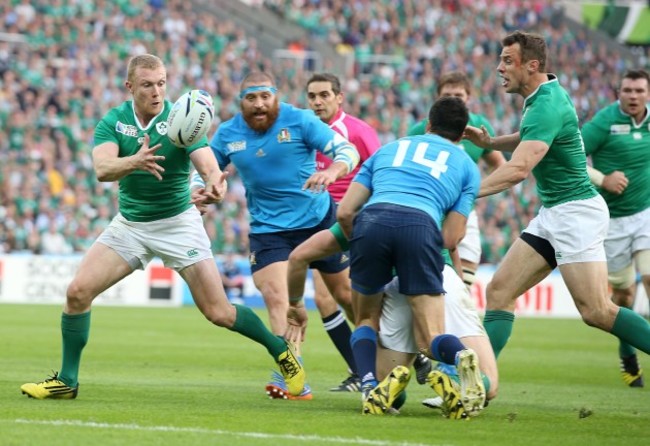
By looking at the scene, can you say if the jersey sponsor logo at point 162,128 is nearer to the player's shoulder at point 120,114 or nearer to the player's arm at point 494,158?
the player's shoulder at point 120,114

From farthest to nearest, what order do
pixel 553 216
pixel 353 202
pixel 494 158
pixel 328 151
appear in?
pixel 494 158, pixel 328 151, pixel 553 216, pixel 353 202

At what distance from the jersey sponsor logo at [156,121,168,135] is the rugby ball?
19 centimetres

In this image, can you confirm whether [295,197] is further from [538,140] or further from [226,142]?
[538,140]

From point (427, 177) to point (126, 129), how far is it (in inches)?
95.8

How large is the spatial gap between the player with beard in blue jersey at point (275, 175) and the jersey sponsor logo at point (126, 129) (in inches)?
58.4

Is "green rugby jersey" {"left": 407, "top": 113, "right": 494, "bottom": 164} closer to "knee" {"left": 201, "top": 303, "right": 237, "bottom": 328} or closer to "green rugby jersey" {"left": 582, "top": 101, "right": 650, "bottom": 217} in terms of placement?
"green rugby jersey" {"left": 582, "top": 101, "right": 650, "bottom": 217}

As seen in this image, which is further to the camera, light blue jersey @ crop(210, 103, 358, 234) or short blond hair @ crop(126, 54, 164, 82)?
light blue jersey @ crop(210, 103, 358, 234)

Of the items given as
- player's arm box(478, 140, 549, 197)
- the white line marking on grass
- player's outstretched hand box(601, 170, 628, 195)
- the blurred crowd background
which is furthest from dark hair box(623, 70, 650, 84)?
the blurred crowd background

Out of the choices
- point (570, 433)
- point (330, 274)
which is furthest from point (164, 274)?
point (570, 433)

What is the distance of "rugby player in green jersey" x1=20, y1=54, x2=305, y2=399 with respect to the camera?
9.45 m

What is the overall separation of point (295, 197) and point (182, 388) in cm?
194

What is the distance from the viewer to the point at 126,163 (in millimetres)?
8844

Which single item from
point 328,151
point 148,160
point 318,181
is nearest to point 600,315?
point 318,181

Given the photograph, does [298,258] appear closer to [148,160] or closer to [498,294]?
[498,294]
